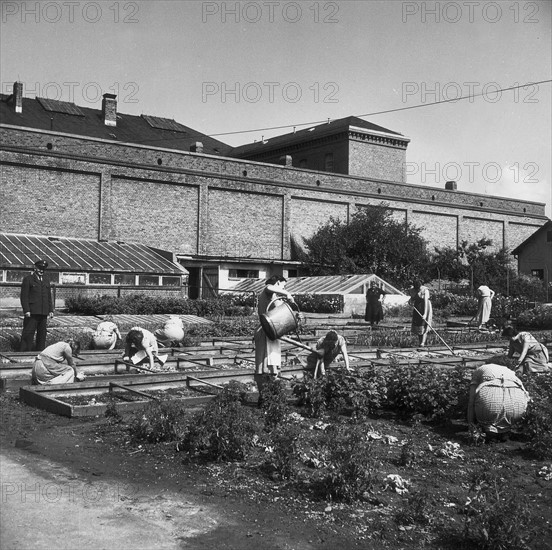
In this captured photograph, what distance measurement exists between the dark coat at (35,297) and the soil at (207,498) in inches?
257

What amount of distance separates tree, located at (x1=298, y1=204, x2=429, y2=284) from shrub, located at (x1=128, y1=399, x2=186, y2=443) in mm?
31232

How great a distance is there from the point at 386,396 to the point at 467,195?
4253 centimetres

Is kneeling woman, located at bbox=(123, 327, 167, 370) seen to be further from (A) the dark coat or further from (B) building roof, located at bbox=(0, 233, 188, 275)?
(B) building roof, located at bbox=(0, 233, 188, 275)

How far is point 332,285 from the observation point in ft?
105

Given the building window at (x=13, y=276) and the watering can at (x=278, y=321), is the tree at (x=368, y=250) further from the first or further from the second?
the watering can at (x=278, y=321)

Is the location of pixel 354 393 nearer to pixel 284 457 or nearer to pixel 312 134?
pixel 284 457

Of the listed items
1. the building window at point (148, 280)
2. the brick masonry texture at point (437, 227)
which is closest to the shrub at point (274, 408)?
the building window at point (148, 280)

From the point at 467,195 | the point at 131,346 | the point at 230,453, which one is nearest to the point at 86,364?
the point at 131,346

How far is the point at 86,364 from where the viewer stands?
1283cm

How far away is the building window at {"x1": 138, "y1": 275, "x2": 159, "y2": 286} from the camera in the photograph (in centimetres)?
Result: 3031

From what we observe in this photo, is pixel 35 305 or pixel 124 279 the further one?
pixel 124 279

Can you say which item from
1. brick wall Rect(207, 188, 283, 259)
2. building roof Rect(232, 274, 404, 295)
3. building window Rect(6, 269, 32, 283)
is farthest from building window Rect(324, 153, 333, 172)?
building window Rect(6, 269, 32, 283)

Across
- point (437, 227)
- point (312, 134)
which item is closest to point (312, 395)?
point (437, 227)

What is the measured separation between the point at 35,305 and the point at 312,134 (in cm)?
4009
